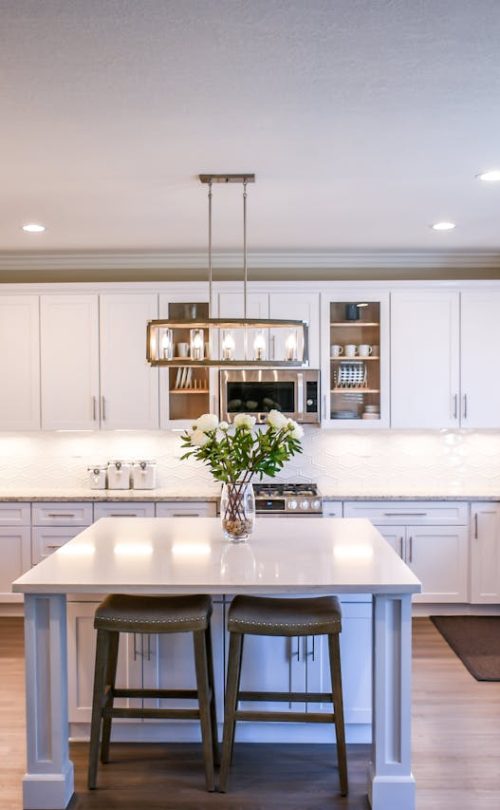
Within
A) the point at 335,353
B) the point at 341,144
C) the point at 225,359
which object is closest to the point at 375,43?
the point at 341,144

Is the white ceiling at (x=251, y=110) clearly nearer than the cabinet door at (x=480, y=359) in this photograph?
Yes

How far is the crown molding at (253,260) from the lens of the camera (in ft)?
17.9

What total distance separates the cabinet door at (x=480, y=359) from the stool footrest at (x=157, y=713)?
321cm

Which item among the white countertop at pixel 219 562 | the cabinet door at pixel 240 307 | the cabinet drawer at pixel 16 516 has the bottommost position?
the cabinet drawer at pixel 16 516

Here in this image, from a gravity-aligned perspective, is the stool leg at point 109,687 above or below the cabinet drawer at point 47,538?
below

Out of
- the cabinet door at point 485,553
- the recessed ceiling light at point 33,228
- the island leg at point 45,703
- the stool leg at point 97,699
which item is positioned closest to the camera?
the island leg at point 45,703

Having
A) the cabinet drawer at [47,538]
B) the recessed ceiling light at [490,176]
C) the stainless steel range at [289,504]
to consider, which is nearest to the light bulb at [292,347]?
the recessed ceiling light at [490,176]

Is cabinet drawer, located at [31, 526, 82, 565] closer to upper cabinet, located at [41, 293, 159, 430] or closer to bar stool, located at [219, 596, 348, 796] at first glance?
upper cabinet, located at [41, 293, 159, 430]

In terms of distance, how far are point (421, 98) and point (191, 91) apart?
805 mm

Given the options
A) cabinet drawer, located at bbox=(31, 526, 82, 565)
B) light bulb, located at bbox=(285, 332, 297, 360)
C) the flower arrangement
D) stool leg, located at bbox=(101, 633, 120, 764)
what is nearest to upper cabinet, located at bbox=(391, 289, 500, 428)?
light bulb, located at bbox=(285, 332, 297, 360)

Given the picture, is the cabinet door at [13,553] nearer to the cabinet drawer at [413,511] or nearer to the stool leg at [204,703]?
the cabinet drawer at [413,511]

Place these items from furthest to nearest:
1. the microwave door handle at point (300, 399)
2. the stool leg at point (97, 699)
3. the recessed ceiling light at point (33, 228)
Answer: the microwave door handle at point (300, 399) → the recessed ceiling light at point (33, 228) → the stool leg at point (97, 699)

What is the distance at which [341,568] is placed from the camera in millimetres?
2855

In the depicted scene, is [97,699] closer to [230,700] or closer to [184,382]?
[230,700]
